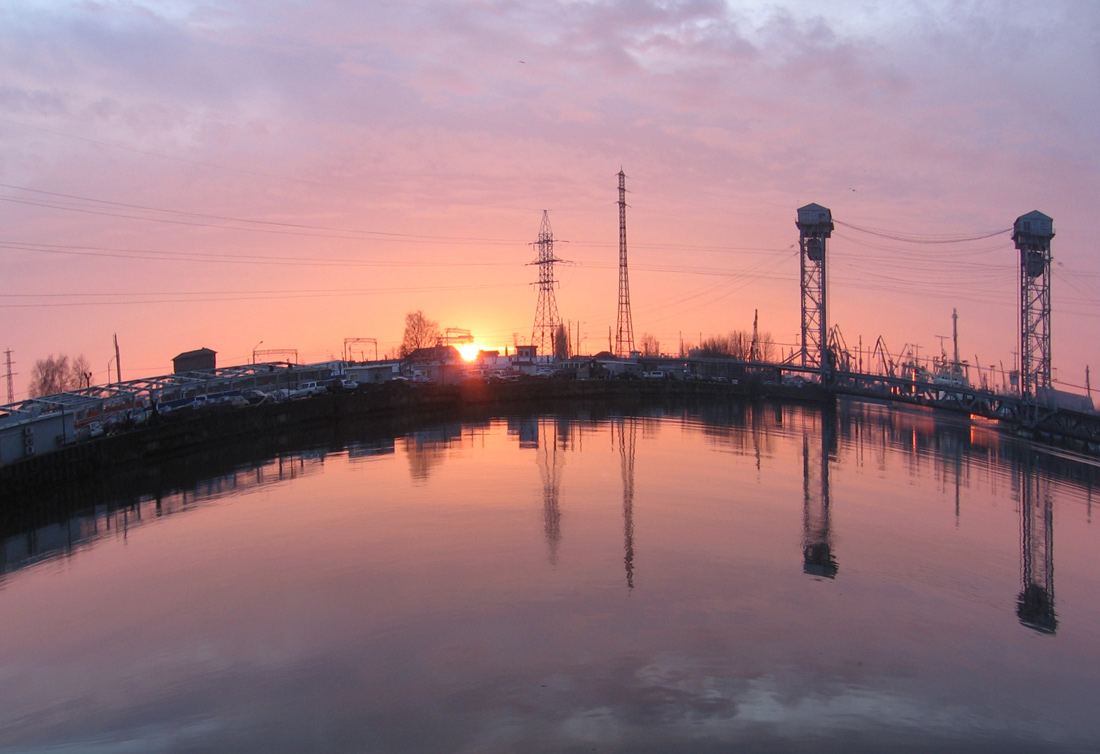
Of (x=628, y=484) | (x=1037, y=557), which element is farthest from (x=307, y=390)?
(x=1037, y=557)

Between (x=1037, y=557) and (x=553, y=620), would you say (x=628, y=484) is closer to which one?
(x=1037, y=557)

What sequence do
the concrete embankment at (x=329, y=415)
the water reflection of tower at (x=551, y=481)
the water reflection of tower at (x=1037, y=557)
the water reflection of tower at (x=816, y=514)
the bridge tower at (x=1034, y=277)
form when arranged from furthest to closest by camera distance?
the bridge tower at (x=1034, y=277) < the concrete embankment at (x=329, y=415) < the water reflection of tower at (x=551, y=481) < the water reflection of tower at (x=816, y=514) < the water reflection of tower at (x=1037, y=557)

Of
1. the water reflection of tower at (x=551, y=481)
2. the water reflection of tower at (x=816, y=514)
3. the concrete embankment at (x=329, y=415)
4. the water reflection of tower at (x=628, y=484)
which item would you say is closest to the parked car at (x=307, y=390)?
the concrete embankment at (x=329, y=415)

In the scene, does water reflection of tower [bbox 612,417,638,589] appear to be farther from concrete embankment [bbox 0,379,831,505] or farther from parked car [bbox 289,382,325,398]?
parked car [bbox 289,382,325,398]

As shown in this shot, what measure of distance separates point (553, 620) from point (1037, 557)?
37.4ft

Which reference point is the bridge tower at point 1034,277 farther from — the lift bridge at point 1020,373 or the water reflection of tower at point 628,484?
the water reflection of tower at point 628,484

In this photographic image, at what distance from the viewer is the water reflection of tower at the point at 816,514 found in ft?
48.6

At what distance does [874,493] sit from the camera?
22828 millimetres

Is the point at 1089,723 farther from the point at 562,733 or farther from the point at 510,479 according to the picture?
the point at 510,479

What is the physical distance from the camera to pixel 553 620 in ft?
37.6

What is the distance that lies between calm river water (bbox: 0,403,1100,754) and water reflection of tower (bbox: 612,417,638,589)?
0.32ft

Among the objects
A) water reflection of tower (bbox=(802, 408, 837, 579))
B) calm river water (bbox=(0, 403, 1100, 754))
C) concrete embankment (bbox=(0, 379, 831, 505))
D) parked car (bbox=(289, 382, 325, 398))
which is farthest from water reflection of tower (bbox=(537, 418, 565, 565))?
parked car (bbox=(289, 382, 325, 398))

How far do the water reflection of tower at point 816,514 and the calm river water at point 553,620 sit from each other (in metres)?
0.12

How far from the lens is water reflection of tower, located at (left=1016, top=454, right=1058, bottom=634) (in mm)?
12766
